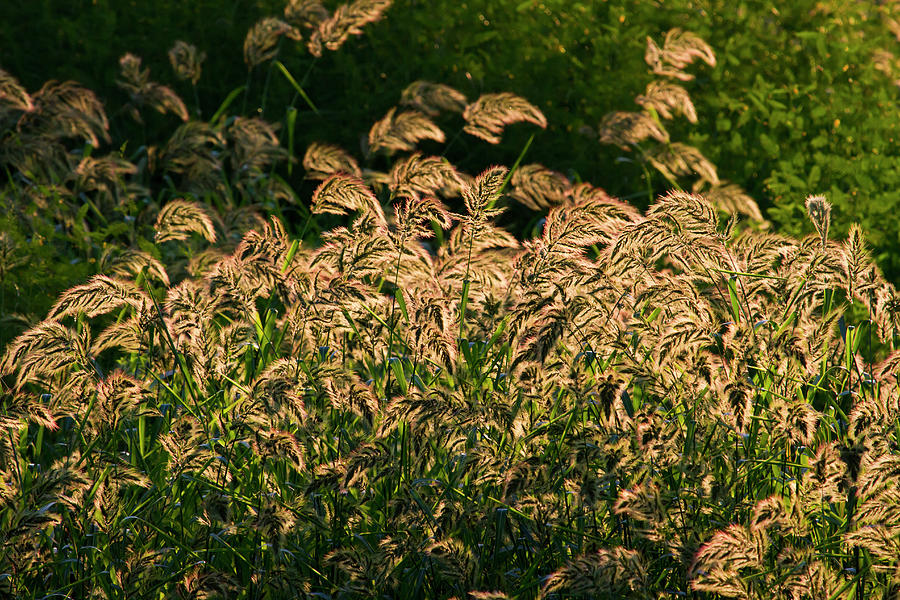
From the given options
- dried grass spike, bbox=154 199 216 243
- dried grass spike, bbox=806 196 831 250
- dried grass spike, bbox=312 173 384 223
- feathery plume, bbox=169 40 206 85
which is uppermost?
dried grass spike, bbox=806 196 831 250

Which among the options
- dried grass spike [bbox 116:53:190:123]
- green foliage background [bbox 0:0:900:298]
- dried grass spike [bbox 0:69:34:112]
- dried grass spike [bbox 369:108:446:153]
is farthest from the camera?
green foliage background [bbox 0:0:900:298]

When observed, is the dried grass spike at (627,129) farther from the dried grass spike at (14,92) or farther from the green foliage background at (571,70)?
the dried grass spike at (14,92)

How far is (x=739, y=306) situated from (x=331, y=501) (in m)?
1.43

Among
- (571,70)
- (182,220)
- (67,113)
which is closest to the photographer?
(182,220)

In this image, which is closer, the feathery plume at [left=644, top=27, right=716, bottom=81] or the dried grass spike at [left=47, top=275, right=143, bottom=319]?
the dried grass spike at [left=47, top=275, right=143, bottom=319]

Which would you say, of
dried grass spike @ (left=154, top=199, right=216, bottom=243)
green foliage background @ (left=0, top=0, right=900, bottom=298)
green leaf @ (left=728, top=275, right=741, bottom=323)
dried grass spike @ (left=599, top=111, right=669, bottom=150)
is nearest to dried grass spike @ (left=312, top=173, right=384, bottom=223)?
dried grass spike @ (left=154, top=199, right=216, bottom=243)

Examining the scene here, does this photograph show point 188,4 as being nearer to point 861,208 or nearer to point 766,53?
point 766,53

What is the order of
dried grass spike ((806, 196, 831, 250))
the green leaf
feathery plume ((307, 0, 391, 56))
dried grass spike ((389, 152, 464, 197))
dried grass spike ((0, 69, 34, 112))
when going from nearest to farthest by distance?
1. dried grass spike ((806, 196, 831, 250))
2. the green leaf
3. dried grass spike ((389, 152, 464, 197))
4. dried grass spike ((0, 69, 34, 112))
5. feathery plume ((307, 0, 391, 56))

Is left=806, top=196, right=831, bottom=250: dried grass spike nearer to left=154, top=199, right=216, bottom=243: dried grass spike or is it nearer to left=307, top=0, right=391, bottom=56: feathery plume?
left=154, top=199, right=216, bottom=243: dried grass spike

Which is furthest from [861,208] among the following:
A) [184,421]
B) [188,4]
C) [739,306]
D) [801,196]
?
[188,4]

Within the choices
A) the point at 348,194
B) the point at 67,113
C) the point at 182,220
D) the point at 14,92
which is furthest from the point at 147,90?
the point at 348,194

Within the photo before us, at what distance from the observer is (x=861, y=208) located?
520 centimetres

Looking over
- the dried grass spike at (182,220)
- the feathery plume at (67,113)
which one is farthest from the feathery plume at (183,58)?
the dried grass spike at (182,220)

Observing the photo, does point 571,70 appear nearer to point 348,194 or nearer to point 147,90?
point 147,90
